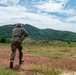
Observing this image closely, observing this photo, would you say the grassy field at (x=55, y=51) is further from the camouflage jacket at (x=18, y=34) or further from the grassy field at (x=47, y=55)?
the camouflage jacket at (x=18, y=34)

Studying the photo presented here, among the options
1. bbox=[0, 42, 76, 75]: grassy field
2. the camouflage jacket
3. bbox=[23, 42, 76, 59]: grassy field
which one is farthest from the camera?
bbox=[23, 42, 76, 59]: grassy field

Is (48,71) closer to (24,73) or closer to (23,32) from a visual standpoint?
(24,73)

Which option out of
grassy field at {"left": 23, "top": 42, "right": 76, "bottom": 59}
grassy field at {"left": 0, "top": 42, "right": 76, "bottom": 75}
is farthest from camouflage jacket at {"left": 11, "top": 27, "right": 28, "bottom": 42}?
grassy field at {"left": 23, "top": 42, "right": 76, "bottom": 59}

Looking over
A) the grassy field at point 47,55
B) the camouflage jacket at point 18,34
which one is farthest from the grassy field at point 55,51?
the camouflage jacket at point 18,34

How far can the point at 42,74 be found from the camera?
14.3m

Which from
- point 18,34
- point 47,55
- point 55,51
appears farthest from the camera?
point 55,51

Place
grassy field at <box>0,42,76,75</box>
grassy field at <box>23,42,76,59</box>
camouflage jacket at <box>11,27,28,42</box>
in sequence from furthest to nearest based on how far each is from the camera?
grassy field at <box>23,42,76,59</box>, camouflage jacket at <box>11,27,28,42</box>, grassy field at <box>0,42,76,75</box>

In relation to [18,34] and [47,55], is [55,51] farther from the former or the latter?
[18,34]

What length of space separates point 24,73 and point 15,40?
2.88m

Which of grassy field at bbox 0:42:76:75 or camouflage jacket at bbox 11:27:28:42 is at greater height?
camouflage jacket at bbox 11:27:28:42

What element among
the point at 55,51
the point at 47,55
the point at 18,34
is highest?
the point at 18,34

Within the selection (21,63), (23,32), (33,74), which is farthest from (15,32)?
(33,74)

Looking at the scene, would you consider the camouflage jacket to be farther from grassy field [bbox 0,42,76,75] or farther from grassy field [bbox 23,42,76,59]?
grassy field [bbox 23,42,76,59]

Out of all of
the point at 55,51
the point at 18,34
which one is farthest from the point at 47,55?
the point at 18,34
